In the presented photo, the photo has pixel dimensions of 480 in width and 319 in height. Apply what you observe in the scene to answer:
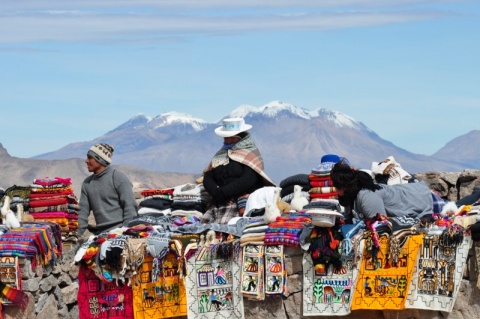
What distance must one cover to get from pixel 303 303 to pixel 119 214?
2568 millimetres

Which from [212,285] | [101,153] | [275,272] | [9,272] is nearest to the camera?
[275,272]

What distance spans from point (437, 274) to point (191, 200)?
358 centimetres

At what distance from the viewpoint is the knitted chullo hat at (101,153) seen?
12.6 m

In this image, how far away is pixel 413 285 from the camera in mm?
10609

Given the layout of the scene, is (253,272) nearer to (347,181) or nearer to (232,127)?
(347,181)

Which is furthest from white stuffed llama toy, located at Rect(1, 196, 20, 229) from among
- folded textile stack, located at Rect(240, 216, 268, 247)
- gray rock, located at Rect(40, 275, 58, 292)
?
folded textile stack, located at Rect(240, 216, 268, 247)

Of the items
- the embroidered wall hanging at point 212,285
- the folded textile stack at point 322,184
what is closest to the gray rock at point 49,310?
the embroidered wall hanging at point 212,285

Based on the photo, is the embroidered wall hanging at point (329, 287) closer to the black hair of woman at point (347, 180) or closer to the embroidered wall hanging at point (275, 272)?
the embroidered wall hanging at point (275, 272)

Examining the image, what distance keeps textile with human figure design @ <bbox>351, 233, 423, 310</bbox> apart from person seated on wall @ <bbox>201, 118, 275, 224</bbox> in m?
2.29

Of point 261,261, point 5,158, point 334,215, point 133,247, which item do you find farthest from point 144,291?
point 5,158

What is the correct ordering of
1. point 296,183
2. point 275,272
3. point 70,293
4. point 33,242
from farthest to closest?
point 70,293 → point 296,183 → point 33,242 → point 275,272

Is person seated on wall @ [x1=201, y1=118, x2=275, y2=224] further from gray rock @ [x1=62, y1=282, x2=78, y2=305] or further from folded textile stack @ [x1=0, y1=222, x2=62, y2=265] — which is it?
gray rock @ [x1=62, y1=282, x2=78, y2=305]

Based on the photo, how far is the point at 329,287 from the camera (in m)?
10.8

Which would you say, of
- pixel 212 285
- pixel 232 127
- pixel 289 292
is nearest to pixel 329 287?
pixel 289 292
